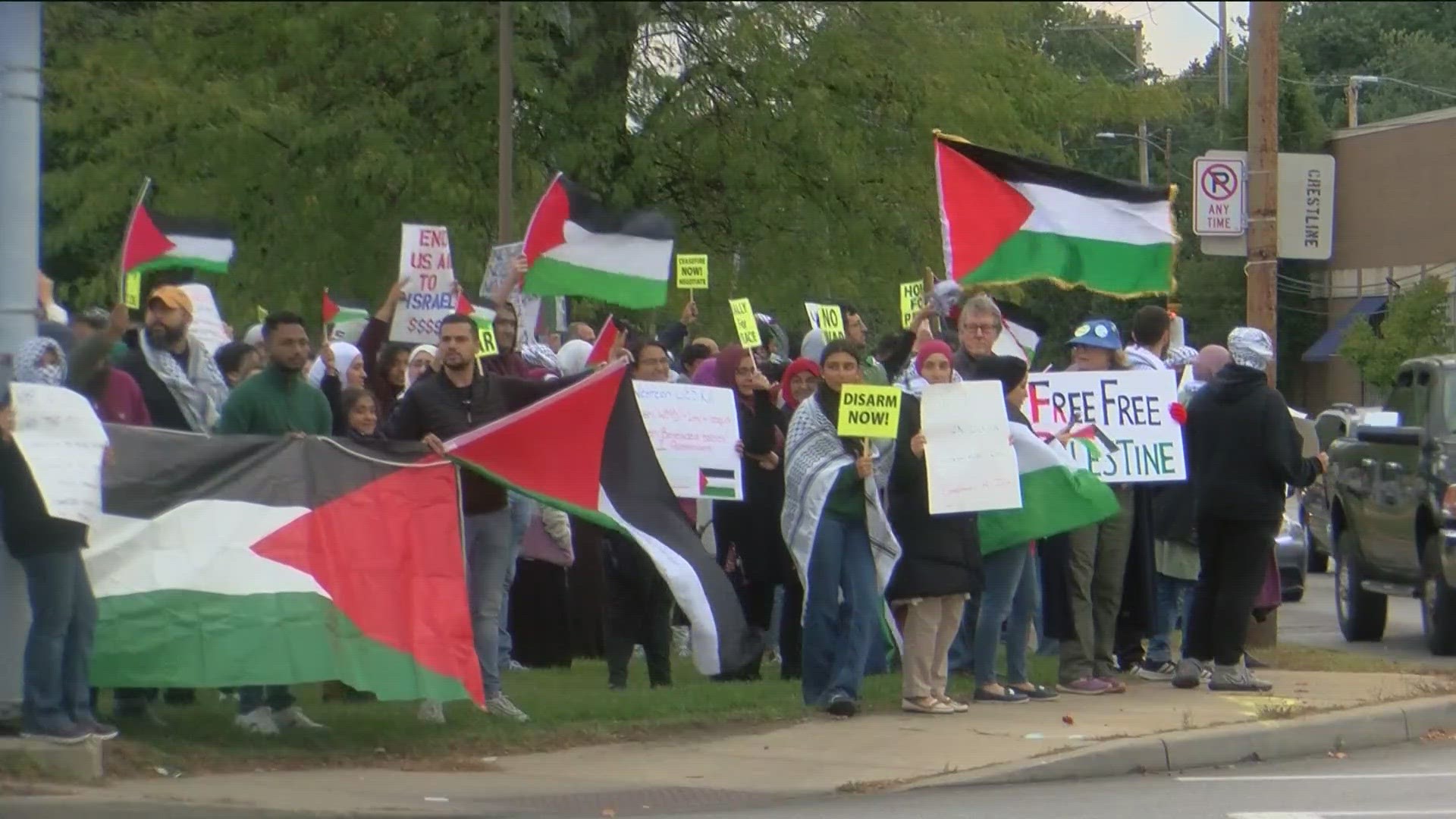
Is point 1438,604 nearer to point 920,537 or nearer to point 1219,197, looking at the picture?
point 1219,197

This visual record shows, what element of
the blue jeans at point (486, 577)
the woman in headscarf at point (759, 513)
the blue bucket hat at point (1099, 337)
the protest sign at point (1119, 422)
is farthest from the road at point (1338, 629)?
the blue jeans at point (486, 577)

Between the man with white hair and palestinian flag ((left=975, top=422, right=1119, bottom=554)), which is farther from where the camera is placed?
the man with white hair

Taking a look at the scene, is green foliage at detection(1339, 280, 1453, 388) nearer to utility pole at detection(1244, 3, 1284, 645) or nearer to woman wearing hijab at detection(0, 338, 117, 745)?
utility pole at detection(1244, 3, 1284, 645)

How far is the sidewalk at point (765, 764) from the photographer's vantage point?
852 centimetres

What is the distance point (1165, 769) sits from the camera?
9844 mm

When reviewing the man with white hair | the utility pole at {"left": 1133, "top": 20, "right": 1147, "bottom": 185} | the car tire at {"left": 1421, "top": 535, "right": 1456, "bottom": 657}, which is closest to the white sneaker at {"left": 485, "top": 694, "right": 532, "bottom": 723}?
the man with white hair

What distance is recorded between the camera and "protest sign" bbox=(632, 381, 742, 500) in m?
11.7

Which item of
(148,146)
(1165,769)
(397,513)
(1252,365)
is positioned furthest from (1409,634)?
(148,146)

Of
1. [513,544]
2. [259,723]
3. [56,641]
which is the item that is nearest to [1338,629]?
[513,544]

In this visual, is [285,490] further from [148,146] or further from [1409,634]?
[148,146]

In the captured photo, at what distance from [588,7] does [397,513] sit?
A: 251cm

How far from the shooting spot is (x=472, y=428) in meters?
9.96

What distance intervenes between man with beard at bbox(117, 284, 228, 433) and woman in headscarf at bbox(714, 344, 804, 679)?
302cm

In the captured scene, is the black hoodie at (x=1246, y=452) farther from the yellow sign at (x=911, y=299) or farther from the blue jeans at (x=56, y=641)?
the blue jeans at (x=56, y=641)
